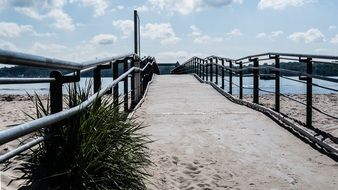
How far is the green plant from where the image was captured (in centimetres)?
369

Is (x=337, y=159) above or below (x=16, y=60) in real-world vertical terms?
below

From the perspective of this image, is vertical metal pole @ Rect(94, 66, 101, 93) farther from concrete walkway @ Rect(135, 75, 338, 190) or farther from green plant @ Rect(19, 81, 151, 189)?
green plant @ Rect(19, 81, 151, 189)

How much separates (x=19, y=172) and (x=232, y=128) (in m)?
4.25

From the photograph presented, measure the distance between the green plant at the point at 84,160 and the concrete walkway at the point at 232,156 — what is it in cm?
55

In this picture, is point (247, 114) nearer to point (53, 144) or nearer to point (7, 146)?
point (7, 146)

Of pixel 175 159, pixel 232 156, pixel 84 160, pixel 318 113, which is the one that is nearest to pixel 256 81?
pixel 318 113

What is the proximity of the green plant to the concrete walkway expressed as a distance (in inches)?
21.8

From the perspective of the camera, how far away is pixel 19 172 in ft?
12.3

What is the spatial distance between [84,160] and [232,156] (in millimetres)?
2296

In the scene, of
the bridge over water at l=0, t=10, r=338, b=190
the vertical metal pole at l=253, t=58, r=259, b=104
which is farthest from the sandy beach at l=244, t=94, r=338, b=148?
the vertical metal pole at l=253, t=58, r=259, b=104

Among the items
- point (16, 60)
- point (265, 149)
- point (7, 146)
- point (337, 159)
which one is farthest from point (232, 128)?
point (16, 60)

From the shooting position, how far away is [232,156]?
5602 millimetres

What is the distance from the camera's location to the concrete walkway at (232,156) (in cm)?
467

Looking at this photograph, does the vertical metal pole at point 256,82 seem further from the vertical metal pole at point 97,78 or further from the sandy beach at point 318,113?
the vertical metal pole at point 97,78
